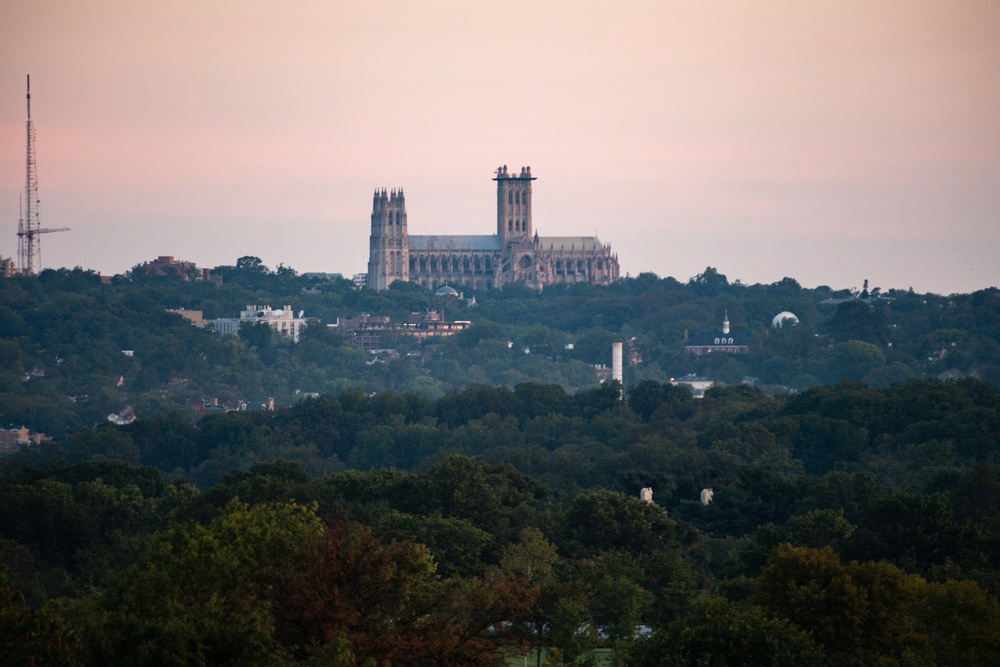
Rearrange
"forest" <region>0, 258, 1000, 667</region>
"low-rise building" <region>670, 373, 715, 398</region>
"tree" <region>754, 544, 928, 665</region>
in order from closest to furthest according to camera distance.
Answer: "forest" <region>0, 258, 1000, 667</region> < "tree" <region>754, 544, 928, 665</region> < "low-rise building" <region>670, 373, 715, 398</region>

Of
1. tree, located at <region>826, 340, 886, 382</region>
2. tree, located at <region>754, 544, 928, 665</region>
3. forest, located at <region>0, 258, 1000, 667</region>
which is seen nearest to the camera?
forest, located at <region>0, 258, 1000, 667</region>

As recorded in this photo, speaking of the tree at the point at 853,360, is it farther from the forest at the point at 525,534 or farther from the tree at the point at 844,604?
the tree at the point at 844,604

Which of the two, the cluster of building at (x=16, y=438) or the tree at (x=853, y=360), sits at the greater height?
the tree at (x=853, y=360)

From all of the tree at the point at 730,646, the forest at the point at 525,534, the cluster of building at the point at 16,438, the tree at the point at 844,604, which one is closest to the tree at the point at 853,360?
the forest at the point at 525,534

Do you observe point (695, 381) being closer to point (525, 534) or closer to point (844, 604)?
point (525, 534)

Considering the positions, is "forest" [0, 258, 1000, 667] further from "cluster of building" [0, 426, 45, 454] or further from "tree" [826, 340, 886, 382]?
"tree" [826, 340, 886, 382]

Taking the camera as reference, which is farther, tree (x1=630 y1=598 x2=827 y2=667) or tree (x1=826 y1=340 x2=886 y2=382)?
tree (x1=826 y1=340 x2=886 y2=382)

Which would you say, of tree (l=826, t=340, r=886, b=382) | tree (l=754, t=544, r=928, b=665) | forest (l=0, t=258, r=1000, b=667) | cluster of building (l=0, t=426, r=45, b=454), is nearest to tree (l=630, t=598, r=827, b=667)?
forest (l=0, t=258, r=1000, b=667)

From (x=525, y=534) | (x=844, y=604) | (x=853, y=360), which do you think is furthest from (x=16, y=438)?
(x=844, y=604)
